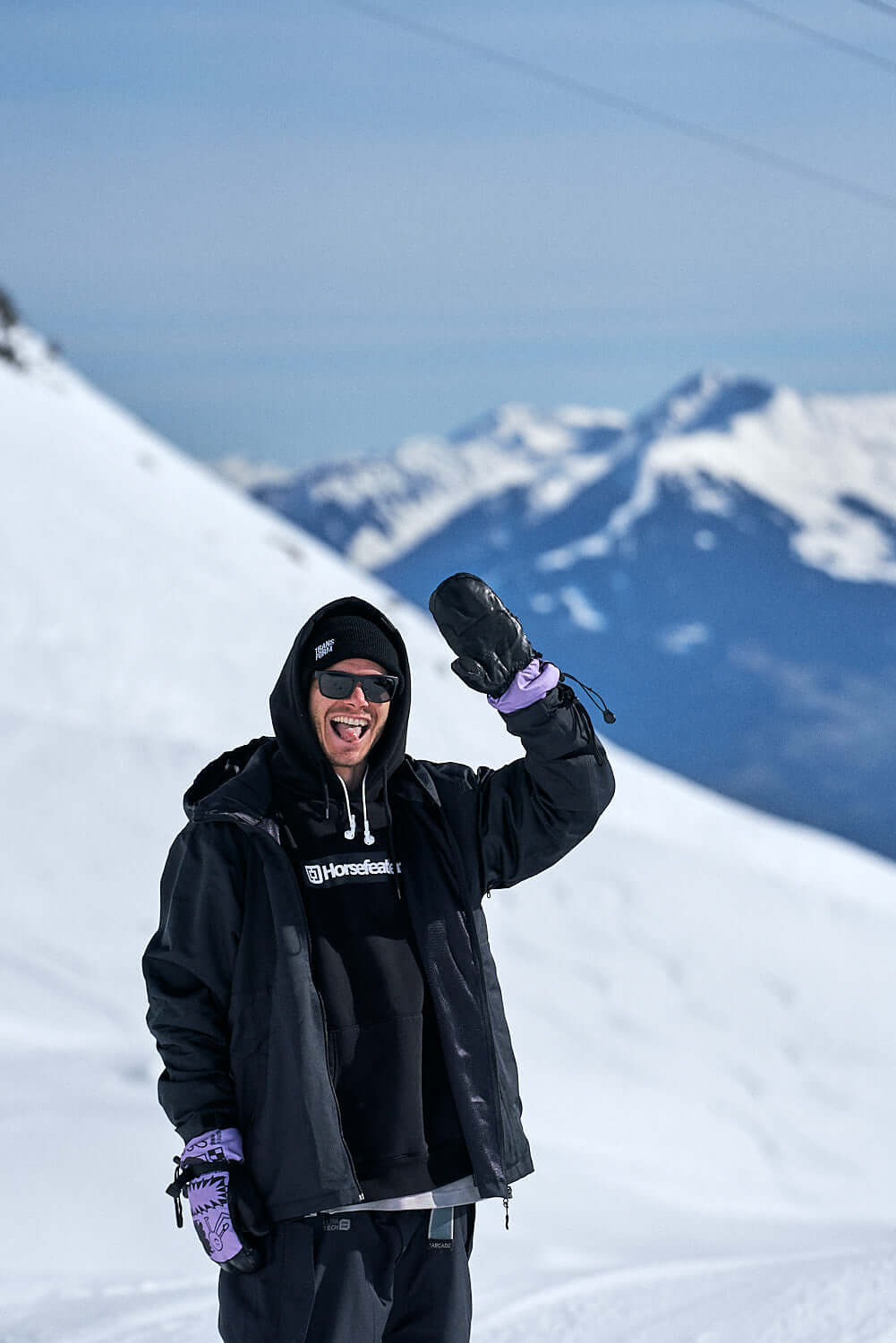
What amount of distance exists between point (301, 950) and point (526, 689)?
60 cm

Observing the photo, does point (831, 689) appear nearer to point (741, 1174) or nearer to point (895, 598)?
point (895, 598)

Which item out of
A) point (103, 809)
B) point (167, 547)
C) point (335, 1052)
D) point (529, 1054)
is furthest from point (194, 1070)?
point (167, 547)

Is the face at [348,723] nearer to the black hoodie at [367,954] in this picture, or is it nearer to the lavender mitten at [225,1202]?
the black hoodie at [367,954]

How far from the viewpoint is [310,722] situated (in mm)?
2850

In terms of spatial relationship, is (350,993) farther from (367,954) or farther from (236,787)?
(236,787)

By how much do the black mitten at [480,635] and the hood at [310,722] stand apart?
0.43 ft

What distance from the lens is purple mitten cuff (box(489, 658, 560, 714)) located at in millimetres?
2750

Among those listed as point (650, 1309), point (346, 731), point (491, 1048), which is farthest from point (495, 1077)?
point (650, 1309)

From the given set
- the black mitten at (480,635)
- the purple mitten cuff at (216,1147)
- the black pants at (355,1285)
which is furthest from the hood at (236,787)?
the black pants at (355,1285)

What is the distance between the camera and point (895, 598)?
81.0m

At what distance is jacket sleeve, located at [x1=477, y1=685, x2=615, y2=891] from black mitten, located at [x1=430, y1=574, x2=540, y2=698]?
8cm

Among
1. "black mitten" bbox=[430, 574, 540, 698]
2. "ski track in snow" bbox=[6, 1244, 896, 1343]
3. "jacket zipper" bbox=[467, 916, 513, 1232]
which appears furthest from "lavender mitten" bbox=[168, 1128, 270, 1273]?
"ski track in snow" bbox=[6, 1244, 896, 1343]

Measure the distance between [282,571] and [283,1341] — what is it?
39.0 feet

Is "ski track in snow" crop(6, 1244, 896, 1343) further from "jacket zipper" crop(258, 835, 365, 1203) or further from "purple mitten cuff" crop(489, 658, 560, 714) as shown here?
"purple mitten cuff" crop(489, 658, 560, 714)
